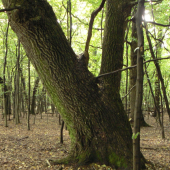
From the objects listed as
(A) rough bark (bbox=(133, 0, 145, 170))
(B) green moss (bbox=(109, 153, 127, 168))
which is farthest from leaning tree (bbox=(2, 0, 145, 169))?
(A) rough bark (bbox=(133, 0, 145, 170))

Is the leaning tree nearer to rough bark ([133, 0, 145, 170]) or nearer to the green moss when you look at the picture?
the green moss

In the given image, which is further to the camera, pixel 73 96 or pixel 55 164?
pixel 55 164

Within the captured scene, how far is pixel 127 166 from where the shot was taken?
2.95 meters

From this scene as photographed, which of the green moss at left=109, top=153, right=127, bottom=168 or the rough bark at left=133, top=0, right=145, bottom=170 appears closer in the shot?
the rough bark at left=133, top=0, right=145, bottom=170

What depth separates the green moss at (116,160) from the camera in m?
3.00

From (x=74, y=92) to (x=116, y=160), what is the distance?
154 centimetres

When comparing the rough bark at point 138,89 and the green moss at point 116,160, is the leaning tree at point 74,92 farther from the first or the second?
the rough bark at point 138,89

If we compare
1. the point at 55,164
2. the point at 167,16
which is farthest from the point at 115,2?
the point at 167,16

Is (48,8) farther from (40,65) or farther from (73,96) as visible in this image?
(73,96)

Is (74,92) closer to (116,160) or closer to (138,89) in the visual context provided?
(116,160)

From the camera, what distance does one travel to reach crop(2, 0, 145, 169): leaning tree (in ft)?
9.71

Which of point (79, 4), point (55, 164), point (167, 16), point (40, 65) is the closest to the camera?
point (40, 65)

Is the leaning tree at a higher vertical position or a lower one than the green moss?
higher

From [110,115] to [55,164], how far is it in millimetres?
1631
